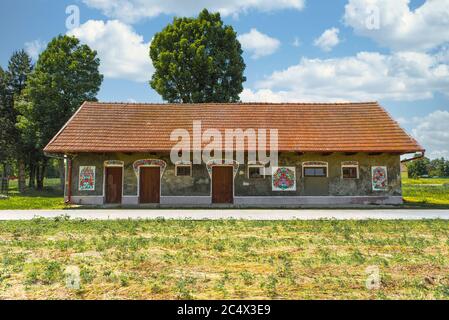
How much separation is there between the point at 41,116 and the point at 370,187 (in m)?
25.2

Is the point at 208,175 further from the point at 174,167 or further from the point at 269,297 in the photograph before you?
the point at 269,297

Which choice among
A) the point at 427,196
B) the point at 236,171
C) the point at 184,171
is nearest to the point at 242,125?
the point at 236,171

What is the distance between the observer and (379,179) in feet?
63.5

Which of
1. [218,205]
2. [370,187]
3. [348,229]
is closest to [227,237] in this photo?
[348,229]

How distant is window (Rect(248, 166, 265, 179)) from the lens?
63.6ft

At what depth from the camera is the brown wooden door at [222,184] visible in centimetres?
1944

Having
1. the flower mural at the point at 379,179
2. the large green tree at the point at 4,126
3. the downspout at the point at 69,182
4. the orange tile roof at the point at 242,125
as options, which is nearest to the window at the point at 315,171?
the orange tile roof at the point at 242,125

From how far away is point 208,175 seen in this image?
19359 millimetres

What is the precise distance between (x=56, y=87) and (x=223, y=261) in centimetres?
2802

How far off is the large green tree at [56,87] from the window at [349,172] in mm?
22165


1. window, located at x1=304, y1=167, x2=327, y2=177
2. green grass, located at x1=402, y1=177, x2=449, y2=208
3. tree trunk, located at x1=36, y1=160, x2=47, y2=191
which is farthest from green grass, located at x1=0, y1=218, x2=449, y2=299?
tree trunk, located at x1=36, y1=160, x2=47, y2=191

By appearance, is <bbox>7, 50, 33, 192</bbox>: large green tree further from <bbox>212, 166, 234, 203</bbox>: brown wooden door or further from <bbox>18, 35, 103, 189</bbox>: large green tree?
<bbox>212, 166, 234, 203</bbox>: brown wooden door

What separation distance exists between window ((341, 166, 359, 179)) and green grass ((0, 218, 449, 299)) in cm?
808

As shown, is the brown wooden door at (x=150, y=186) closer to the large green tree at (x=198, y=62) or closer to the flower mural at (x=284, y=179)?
the flower mural at (x=284, y=179)
